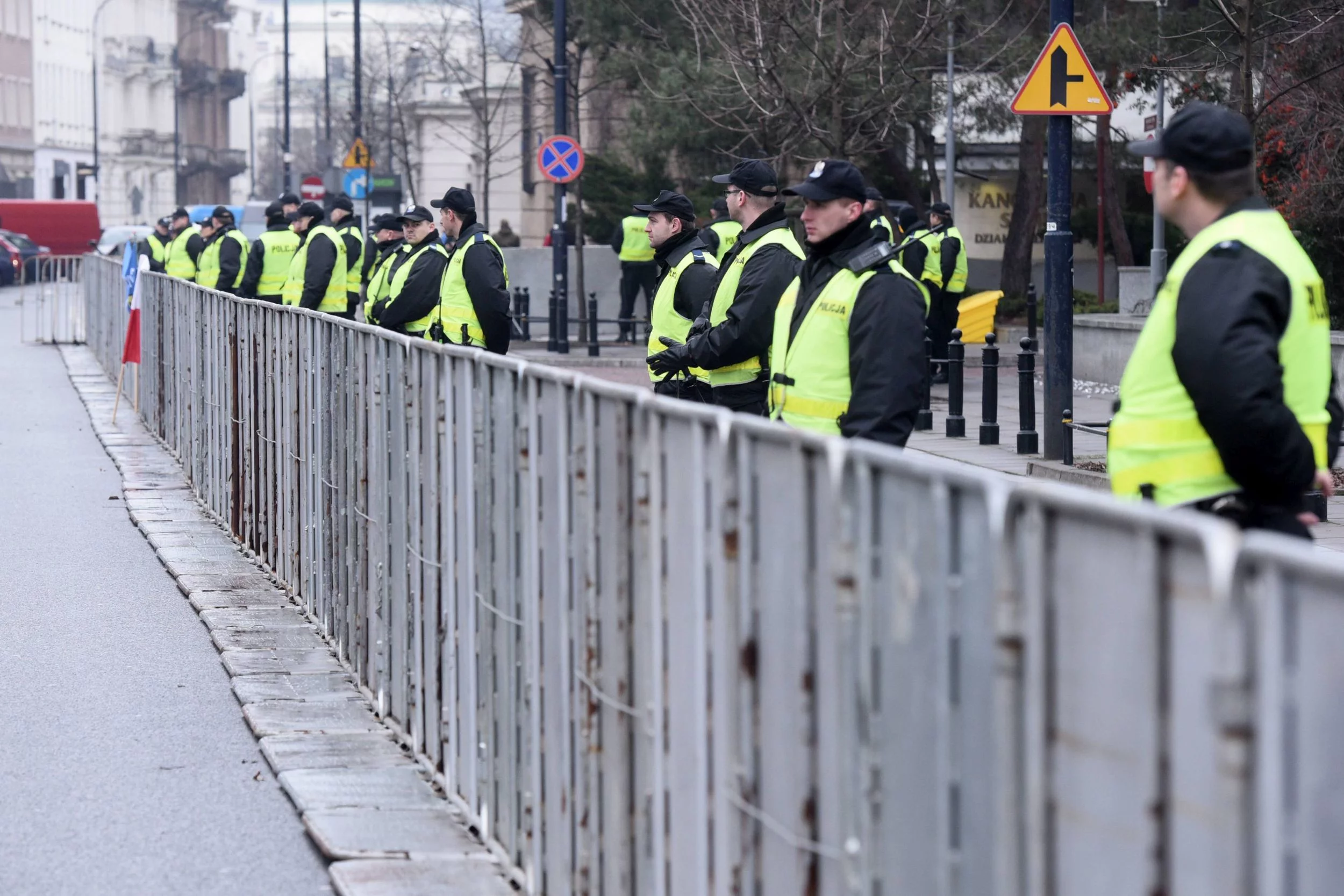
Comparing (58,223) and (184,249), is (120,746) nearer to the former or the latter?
(184,249)

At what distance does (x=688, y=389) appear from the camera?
9.58 meters

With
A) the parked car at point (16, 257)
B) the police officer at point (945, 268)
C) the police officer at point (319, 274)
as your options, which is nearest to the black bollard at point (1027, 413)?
the police officer at point (945, 268)

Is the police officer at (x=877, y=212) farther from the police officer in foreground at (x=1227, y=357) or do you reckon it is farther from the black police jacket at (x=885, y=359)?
the police officer in foreground at (x=1227, y=357)

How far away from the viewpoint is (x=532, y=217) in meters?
50.2

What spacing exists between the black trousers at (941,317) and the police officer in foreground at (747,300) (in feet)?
37.0

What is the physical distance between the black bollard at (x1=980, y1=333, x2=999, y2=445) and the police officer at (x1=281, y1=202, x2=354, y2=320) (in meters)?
4.98

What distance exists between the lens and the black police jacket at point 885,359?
591 centimetres

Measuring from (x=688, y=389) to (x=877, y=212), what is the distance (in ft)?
24.9

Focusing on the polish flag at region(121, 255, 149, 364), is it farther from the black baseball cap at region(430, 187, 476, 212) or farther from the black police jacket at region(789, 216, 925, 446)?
the black police jacket at region(789, 216, 925, 446)

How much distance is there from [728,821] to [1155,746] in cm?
150


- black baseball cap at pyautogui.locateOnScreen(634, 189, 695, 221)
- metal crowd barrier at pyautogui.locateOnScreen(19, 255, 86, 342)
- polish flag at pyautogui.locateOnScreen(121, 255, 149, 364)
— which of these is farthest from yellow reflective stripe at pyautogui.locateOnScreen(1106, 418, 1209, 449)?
metal crowd barrier at pyautogui.locateOnScreen(19, 255, 86, 342)

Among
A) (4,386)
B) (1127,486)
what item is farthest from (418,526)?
(4,386)

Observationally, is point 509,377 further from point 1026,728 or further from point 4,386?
point 4,386

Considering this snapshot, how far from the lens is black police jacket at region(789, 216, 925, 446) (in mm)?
5910
